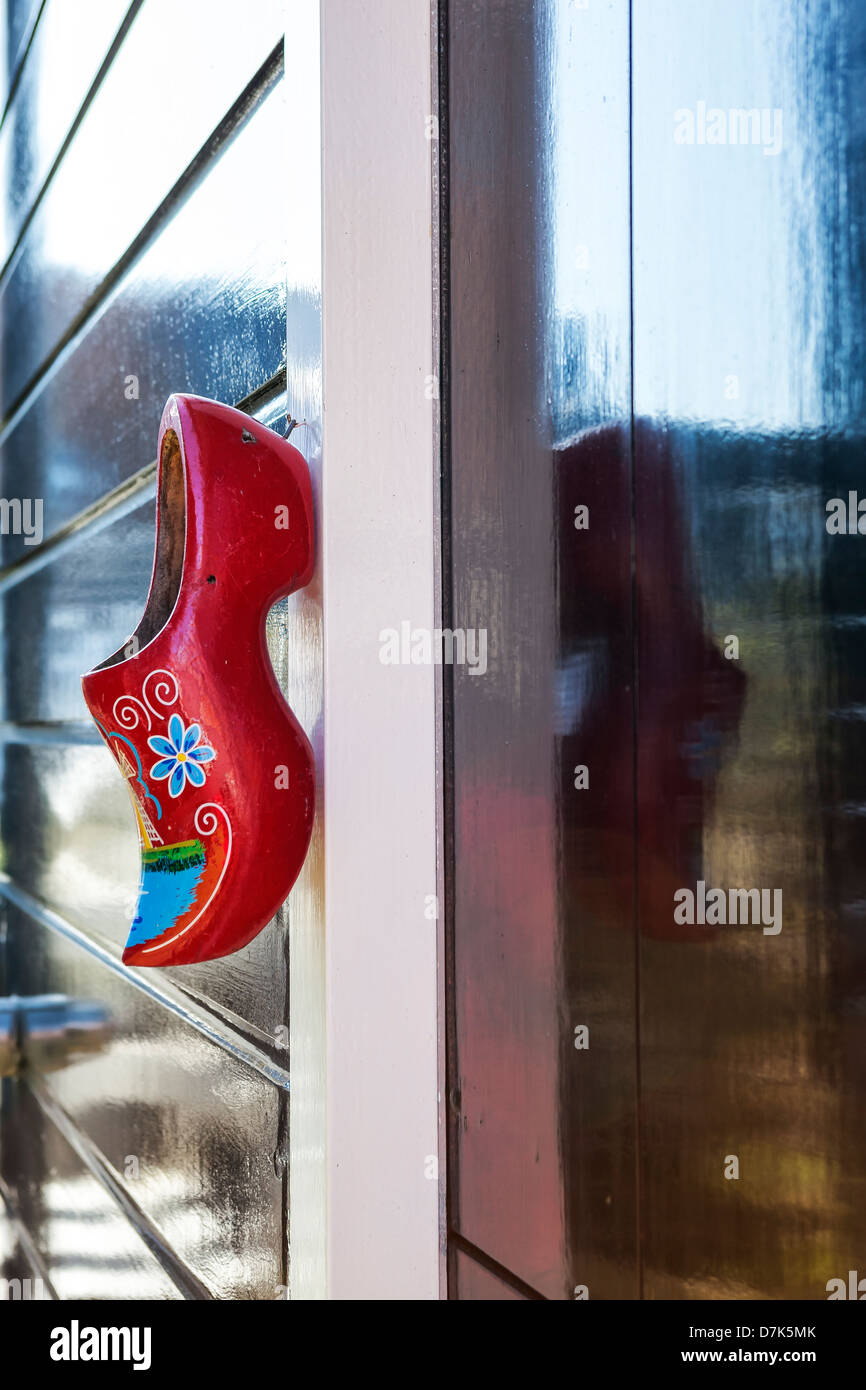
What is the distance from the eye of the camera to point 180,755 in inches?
24.2

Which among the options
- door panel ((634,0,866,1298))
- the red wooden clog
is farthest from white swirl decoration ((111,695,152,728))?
door panel ((634,0,866,1298))

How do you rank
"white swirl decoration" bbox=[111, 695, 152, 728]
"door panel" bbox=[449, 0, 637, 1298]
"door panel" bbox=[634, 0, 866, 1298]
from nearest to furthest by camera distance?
1. "door panel" bbox=[634, 0, 866, 1298]
2. "door panel" bbox=[449, 0, 637, 1298]
3. "white swirl decoration" bbox=[111, 695, 152, 728]

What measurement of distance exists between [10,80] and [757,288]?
1.69 m

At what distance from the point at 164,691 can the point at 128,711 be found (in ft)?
0.11

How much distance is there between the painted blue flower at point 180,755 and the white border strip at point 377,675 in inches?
2.8

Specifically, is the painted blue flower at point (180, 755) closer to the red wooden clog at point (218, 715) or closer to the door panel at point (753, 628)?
the red wooden clog at point (218, 715)

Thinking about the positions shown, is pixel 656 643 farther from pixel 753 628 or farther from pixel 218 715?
pixel 218 715

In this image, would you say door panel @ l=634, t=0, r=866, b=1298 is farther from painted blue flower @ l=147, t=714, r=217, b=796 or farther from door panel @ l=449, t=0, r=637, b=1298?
painted blue flower @ l=147, t=714, r=217, b=796

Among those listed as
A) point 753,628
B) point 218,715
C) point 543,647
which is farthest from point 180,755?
point 753,628

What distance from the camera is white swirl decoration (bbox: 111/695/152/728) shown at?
2.06 ft

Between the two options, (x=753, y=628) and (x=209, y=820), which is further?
(x=209, y=820)

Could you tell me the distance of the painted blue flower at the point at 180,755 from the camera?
0.61 meters

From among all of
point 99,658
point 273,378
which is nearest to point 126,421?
point 99,658

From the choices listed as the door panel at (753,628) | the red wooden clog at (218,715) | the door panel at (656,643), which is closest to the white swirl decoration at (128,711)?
the red wooden clog at (218,715)
